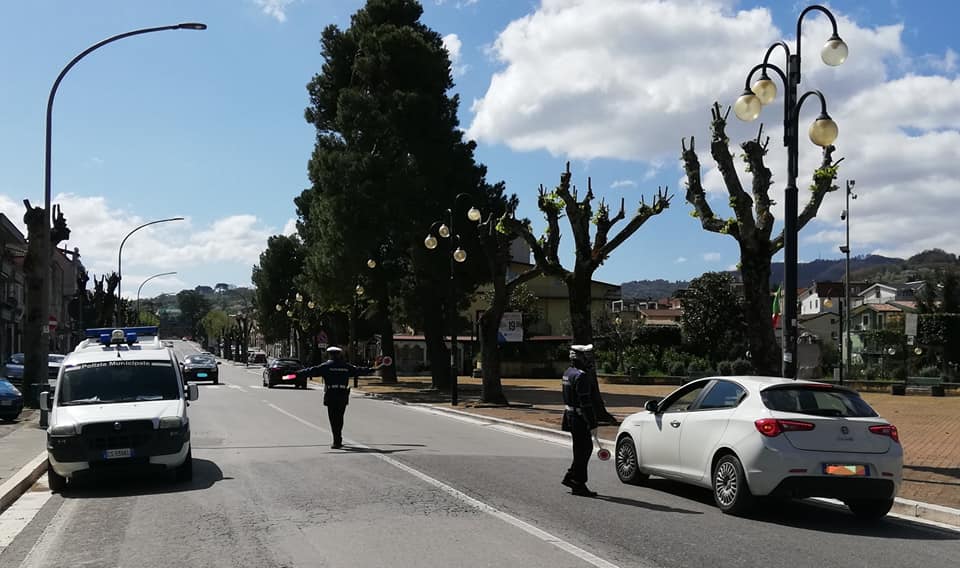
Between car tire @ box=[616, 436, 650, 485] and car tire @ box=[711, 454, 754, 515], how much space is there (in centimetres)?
180

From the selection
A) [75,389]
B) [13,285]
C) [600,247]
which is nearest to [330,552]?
[75,389]

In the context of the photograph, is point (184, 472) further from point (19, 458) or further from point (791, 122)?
point (791, 122)

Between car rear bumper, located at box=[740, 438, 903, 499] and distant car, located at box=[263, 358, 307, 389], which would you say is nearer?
car rear bumper, located at box=[740, 438, 903, 499]

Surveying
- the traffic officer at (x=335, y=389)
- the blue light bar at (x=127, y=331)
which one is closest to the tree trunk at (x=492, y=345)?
the traffic officer at (x=335, y=389)

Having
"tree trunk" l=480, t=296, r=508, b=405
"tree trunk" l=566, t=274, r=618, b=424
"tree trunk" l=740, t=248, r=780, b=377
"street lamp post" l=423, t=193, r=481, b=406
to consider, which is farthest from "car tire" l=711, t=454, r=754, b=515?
"tree trunk" l=480, t=296, r=508, b=405

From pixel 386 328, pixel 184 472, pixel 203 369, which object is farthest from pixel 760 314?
pixel 203 369

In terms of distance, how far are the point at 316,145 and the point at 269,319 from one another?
42938 millimetres

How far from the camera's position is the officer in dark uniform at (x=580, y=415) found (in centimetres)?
1038

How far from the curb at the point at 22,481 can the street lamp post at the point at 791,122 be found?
34.9ft

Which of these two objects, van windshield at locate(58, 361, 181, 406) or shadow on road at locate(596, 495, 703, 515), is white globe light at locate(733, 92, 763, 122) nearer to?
shadow on road at locate(596, 495, 703, 515)

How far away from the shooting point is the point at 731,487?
949 cm

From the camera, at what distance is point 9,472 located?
12492 millimetres

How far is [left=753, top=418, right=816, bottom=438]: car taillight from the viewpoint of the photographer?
30.0 ft

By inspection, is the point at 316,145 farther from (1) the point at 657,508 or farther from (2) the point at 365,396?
(1) the point at 657,508
